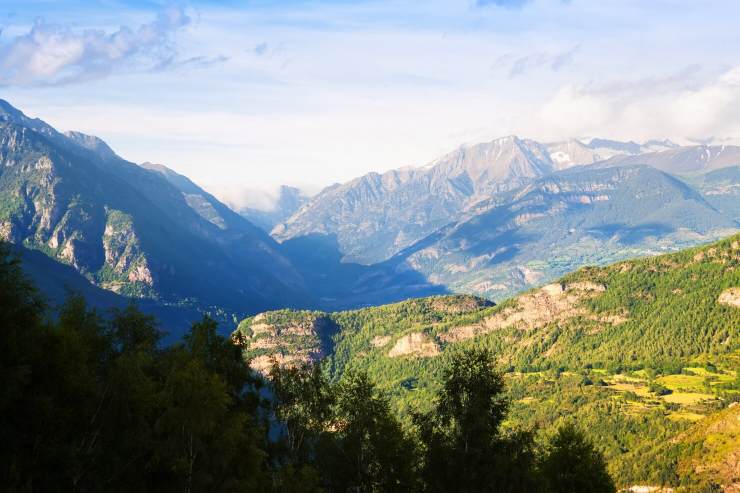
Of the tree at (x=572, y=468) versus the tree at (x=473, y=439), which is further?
the tree at (x=572, y=468)

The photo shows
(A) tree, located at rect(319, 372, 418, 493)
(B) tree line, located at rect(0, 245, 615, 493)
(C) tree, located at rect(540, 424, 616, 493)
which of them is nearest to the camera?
(B) tree line, located at rect(0, 245, 615, 493)

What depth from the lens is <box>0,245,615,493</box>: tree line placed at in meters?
51.8

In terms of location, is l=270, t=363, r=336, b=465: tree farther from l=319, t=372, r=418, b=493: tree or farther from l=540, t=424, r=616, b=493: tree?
l=540, t=424, r=616, b=493: tree

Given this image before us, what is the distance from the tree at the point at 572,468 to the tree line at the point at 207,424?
0.19m

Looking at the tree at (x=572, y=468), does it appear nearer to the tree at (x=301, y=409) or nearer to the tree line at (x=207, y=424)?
the tree line at (x=207, y=424)

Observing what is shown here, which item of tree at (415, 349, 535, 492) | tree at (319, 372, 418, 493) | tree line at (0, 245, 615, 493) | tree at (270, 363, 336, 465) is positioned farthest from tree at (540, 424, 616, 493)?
tree at (270, 363, 336, 465)

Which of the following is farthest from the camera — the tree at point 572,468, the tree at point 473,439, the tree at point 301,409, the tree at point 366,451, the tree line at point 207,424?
the tree at point 572,468

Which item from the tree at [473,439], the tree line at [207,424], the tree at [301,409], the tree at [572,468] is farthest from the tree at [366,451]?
the tree at [572,468]

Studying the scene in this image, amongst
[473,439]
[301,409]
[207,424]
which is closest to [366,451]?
[301,409]

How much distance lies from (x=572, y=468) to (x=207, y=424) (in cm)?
5616

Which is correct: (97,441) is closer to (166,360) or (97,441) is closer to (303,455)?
(166,360)

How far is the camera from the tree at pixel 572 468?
8931 cm

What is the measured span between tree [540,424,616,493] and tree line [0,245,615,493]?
194mm

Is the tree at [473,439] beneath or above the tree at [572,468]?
above
